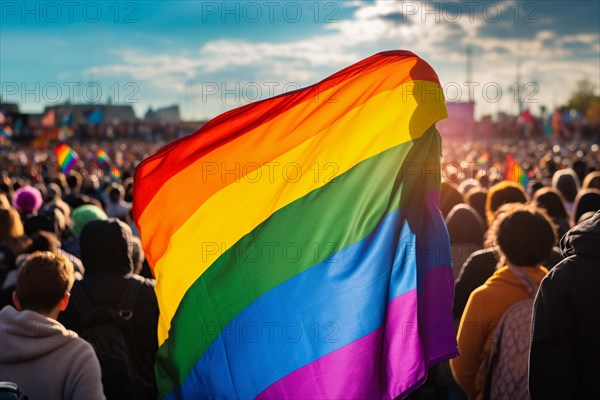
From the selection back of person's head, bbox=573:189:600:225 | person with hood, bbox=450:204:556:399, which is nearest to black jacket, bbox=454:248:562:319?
person with hood, bbox=450:204:556:399

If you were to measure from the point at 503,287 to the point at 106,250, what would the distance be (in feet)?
8.16

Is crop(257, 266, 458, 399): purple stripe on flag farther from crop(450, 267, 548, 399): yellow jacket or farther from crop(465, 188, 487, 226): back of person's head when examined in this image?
crop(465, 188, 487, 226): back of person's head

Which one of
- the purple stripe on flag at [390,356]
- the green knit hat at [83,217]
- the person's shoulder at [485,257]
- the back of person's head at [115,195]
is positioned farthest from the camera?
the back of person's head at [115,195]

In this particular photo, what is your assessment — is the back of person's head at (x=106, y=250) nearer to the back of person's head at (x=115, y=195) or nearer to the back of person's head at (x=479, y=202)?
the back of person's head at (x=479, y=202)

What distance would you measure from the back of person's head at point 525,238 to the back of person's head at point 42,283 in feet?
7.86

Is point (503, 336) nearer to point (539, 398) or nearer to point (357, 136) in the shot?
point (539, 398)

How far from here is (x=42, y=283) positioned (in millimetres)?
3451

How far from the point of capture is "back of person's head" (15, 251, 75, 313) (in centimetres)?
343

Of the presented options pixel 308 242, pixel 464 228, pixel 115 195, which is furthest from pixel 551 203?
pixel 115 195

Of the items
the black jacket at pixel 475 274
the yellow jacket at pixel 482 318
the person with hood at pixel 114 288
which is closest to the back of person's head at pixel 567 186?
the black jacket at pixel 475 274

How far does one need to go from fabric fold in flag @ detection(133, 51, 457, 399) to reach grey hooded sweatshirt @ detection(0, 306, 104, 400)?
0.38 m

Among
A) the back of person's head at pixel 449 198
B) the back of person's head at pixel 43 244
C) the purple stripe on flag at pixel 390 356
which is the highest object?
the back of person's head at pixel 449 198

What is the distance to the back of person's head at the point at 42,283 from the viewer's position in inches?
135

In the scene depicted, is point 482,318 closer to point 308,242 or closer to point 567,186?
point 308,242
